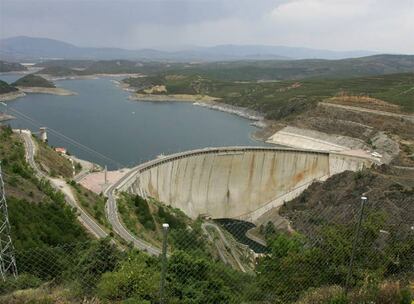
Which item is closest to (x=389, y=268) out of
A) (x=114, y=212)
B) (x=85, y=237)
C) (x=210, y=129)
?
(x=85, y=237)

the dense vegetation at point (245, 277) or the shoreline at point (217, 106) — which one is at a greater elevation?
the dense vegetation at point (245, 277)

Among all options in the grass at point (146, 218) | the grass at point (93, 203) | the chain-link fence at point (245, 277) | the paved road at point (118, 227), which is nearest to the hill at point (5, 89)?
the paved road at point (118, 227)

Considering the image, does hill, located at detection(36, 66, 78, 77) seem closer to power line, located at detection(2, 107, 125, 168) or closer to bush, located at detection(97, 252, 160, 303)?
power line, located at detection(2, 107, 125, 168)

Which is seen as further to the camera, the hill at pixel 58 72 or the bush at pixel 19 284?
the hill at pixel 58 72

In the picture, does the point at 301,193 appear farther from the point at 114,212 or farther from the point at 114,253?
the point at 114,253

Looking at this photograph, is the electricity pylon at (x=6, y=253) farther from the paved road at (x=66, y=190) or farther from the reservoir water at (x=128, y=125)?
the reservoir water at (x=128, y=125)

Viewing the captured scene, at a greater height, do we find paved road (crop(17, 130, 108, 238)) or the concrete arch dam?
paved road (crop(17, 130, 108, 238))

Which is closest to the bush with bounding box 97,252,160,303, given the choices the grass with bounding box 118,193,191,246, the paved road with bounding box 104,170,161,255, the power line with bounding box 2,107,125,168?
the paved road with bounding box 104,170,161,255
